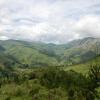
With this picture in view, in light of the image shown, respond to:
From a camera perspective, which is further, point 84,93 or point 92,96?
point 84,93

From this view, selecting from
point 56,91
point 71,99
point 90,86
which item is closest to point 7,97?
point 56,91

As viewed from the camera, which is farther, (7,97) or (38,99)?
(7,97)

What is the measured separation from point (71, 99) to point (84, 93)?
1205 cm

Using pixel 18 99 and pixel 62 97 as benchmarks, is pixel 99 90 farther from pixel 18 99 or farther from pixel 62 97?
pixel 18 99

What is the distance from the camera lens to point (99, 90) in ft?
588

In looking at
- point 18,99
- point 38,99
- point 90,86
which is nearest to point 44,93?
point 38,99

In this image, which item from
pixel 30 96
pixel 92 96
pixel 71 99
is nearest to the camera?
pixel 92 96

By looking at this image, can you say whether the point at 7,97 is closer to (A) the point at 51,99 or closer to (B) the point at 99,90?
(A) the point at 51,99

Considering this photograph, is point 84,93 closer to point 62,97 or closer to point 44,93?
point 62,97

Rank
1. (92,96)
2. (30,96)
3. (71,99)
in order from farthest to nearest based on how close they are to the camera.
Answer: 1. (30,96)
2. (71,99)
3. (92,96)

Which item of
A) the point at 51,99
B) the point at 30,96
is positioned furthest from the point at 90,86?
the point at 30,96

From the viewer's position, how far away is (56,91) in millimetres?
198750

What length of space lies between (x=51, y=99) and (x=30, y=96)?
78.8ft

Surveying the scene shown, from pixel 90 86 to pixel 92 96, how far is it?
96.4 ft
